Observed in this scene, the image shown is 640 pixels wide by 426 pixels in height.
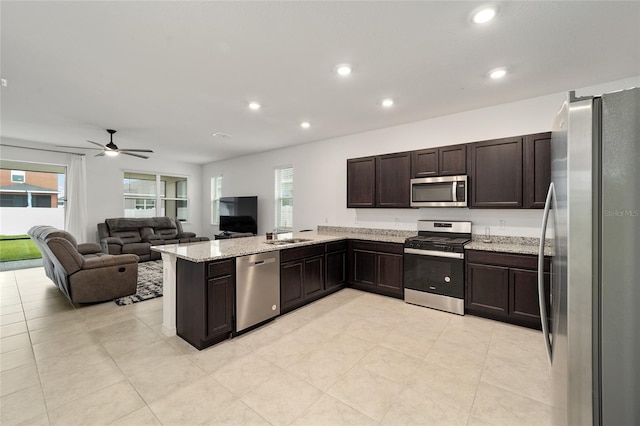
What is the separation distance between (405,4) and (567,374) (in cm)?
223

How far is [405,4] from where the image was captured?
1873 mm

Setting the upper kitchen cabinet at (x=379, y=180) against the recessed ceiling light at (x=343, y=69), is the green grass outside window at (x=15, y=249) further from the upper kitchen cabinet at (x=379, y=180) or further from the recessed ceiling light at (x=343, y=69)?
the recessed ceiling light at (x=343, y=69)

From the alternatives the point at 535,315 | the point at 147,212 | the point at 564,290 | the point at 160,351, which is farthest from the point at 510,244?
the point at 147,212

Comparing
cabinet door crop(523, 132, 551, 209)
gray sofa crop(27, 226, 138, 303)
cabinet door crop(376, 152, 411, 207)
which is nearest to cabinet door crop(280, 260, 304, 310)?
cabinet door crop(376, 152, 411, 207)

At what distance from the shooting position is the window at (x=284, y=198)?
633 cm

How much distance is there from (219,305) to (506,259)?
127 inches

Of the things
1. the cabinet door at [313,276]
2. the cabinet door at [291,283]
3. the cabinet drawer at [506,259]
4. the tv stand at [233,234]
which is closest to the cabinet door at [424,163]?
the cabinet drawer at [506,259]

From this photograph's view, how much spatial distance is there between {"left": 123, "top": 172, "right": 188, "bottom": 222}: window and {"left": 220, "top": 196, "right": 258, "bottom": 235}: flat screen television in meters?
1.88

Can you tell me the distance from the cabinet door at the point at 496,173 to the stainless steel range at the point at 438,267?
51cm

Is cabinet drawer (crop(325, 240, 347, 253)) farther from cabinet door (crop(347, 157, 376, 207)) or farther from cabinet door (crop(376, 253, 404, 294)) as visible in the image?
cabinet door (crop(347, 157, 376, 207))

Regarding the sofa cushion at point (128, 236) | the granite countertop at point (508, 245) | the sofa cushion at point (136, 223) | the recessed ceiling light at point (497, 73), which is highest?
the recessed ceiling light at point (497, 73)

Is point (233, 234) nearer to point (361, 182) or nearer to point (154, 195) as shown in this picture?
point (154, 195)

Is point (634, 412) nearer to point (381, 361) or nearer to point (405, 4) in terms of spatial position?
point (381, 361)

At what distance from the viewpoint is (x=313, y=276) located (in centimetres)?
392
